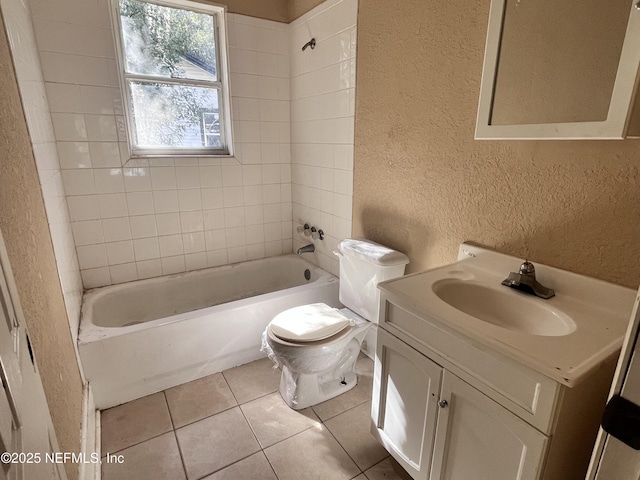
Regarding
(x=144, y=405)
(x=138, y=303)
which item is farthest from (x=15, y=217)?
(x=138, y=303)

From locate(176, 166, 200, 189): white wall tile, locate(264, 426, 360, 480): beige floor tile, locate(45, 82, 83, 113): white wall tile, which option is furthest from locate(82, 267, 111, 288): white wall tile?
locate(264, 426, 360, 480): beige floor tile

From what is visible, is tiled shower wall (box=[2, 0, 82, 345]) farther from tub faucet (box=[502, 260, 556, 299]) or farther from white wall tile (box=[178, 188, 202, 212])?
tub faucet (box=[502, 260, 556, 299])

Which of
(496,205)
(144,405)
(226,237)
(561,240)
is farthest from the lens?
(226,237)

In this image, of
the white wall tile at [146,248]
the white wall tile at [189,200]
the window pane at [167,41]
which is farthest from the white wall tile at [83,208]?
the window pane at [167,41]

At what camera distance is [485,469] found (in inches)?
37.9

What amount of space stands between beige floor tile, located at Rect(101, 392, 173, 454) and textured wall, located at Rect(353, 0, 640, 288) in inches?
57.9

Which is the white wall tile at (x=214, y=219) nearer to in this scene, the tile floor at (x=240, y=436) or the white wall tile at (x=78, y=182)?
the white wall tile at (x=78, y=182)

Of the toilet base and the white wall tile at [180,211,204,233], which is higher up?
the white wall tile at [180,211,204,233]

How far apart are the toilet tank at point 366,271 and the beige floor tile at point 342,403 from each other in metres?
0.42

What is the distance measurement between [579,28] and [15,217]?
164cm

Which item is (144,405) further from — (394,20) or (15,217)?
(394,20)

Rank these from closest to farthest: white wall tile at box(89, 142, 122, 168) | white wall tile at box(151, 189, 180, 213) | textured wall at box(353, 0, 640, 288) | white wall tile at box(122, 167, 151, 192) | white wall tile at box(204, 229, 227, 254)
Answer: textured wall at box(353, 0, 640, 288) → white wall tile at box(89, 142, 122, 168) → white wall tile at box(122, 167, 151, 192) → white wall tile at box(151, 189, 180, 213) → white wall tile at box(204, 229, 227, 254)

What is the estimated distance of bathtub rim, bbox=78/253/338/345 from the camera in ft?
5.76

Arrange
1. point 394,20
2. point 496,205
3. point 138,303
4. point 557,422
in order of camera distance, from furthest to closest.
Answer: point 138,303
point 394,20
point 496,205
point 557,422
